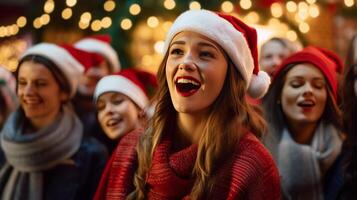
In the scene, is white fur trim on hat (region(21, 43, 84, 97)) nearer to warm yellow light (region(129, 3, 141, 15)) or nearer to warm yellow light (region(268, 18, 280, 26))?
warm yellow light (region(129, 3, 141, 15))

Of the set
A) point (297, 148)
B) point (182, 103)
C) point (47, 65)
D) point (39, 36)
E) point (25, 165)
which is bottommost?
point (25, 165)

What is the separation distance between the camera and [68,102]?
2973mm

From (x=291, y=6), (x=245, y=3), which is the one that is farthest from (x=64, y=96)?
(x=291, y=6)

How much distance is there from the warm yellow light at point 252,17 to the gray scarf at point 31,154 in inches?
102

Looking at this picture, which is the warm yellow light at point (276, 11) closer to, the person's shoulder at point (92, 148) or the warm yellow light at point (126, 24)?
the warm yellow light at point (126, 24)

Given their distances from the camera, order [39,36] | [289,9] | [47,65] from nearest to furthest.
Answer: [47,65] < [289,9] < [39,36]

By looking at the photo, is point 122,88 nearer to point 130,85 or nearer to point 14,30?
point 130,85

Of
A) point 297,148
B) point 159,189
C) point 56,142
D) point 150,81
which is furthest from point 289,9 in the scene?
point 159,189

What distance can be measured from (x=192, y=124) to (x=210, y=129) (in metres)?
0.10

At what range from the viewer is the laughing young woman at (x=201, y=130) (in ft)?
6.34

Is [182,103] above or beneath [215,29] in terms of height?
beneath

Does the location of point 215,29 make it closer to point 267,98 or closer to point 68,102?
point 267,98

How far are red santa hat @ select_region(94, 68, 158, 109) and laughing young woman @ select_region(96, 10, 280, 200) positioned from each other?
855 millimetres

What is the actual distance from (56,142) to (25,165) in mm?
A: 198
